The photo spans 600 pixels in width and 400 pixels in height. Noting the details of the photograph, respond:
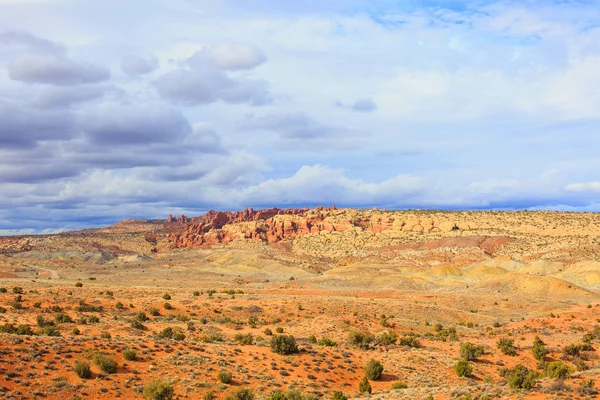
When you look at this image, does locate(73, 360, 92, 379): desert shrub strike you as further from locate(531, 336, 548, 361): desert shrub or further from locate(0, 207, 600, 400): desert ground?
locate(531, 336, 548, 361): desert shrub

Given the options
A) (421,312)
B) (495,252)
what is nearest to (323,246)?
(495,252)

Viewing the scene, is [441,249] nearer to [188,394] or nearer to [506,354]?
[506,354]

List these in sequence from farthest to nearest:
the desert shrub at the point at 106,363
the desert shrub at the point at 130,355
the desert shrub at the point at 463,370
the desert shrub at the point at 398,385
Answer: the desert shrub at the point at 463,370 → the desert shrub at the point at 398,385 → the desert shrub at the point at 130,355 → the desert shrub at the point at 106,363

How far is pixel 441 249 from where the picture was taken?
405 ft

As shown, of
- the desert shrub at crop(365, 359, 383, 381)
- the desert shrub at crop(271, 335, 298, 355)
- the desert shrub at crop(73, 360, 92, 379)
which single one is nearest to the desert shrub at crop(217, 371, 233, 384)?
the desert shrub at crop(271, 335, 298, 355)

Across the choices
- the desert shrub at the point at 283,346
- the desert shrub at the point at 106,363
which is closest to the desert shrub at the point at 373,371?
the desert shrub at the point at 283,346

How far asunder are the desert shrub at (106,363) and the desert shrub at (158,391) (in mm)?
1892

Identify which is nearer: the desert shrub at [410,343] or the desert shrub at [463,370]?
the desert shrub at [463,370]

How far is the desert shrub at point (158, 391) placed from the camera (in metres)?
20.2

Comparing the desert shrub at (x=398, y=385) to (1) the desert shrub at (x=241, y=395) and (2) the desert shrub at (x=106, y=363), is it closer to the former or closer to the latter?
(1) the desert shrub at (x=241, y=395)

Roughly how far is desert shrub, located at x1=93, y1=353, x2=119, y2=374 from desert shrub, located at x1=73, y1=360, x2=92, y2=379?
0.60 metres

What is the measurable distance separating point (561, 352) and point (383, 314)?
747 inches

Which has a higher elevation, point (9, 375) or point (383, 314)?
point (9, 375)

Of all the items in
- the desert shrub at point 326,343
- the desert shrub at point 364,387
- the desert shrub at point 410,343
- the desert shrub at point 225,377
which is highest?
the desert shrub at point 225,377
